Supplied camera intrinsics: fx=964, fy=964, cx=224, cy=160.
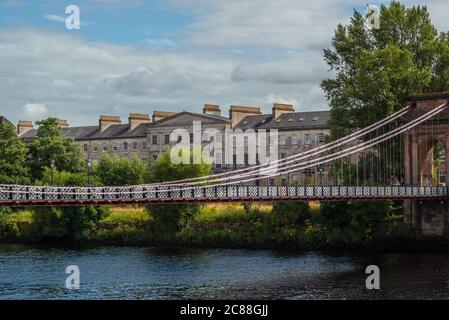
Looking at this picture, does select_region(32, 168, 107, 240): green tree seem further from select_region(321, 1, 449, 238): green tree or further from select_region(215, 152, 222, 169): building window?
select_region(215, 152, 222, 169): building window

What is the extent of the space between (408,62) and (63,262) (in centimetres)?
3082

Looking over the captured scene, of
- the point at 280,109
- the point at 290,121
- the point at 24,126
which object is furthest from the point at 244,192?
the point at 24,126

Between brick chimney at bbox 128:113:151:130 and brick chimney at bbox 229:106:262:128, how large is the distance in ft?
61.0

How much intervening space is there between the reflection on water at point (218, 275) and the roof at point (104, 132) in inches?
2068

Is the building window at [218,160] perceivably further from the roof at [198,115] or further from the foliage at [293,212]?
the foliage at [293,212]

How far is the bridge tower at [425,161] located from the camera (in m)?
72.6

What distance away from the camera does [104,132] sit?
131m

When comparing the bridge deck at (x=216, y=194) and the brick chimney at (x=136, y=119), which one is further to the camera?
the brick chimney at (x=136, y=119)

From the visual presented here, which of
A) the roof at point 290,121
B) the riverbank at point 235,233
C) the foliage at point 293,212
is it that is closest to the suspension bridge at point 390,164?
the riverbank at point 235,233

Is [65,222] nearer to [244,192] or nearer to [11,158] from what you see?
[11,158]

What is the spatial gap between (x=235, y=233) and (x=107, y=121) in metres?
57.1

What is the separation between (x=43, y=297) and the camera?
48719 millimetres

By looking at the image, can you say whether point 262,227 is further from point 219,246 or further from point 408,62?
point 408,62
